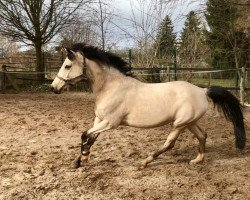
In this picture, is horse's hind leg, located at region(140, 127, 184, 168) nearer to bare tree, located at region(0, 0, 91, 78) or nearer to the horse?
the horse

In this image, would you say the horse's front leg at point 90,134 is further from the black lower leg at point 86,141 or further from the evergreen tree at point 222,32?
the evergreen tree at point 222,32

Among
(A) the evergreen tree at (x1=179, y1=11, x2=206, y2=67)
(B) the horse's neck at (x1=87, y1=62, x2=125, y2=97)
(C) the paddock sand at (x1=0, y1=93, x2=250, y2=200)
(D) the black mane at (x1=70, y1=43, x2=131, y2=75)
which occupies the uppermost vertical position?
(A) the evergreen tree at (x1=179, y1=11, x2=206, y2=67)

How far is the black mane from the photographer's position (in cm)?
451

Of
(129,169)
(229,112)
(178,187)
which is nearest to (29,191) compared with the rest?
(129,169)

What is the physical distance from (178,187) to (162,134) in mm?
2649

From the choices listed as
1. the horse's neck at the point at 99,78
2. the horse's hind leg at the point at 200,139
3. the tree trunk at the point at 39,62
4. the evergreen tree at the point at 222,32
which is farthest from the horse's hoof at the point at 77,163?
the tree trunk at the point at 39,62

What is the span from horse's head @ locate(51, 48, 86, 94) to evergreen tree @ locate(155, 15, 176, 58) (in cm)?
1025

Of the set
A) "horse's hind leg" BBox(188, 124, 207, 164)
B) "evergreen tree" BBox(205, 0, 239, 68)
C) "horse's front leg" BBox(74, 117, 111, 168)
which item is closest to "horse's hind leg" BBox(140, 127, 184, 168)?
"horse's hind leg" BBox(188, 124, 207, 164)

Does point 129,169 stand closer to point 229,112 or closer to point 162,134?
point 229,112

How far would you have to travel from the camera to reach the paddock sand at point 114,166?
369 centimetres

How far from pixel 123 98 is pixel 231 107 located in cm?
154

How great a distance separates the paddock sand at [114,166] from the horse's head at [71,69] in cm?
110

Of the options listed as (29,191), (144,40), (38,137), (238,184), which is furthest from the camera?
(144,40)

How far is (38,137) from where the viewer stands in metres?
6.04
